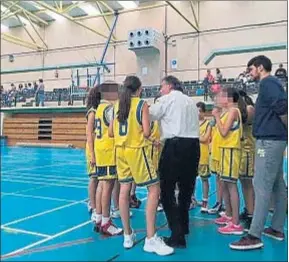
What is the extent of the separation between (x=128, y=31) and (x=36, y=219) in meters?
1.51

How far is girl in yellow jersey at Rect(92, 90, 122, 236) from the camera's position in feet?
6.50

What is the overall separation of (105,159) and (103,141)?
108 mm

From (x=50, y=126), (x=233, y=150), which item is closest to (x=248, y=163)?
(x=233, y=150)

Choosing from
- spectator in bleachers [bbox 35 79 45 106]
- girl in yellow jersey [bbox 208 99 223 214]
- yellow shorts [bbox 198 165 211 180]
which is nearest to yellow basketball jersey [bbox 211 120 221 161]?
girl in yellow jersey [bbox 208 99 223 214]

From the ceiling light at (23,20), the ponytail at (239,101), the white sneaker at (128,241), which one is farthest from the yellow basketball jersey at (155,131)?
the ceiling light at (23,20)

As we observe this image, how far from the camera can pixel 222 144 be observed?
2.06 metres

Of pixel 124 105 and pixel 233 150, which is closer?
pixel 124 105

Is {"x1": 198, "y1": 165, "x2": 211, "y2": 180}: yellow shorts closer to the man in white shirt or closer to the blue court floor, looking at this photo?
the blue court floor

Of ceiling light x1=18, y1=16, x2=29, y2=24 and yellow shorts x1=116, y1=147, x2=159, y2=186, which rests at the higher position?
ceiling light x1=18, y1=16, x2=29, y2=24

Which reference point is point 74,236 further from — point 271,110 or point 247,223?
point 271,110

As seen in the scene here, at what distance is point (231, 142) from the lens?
202cm

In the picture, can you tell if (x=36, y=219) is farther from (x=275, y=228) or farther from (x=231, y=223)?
(x=275, y=228)

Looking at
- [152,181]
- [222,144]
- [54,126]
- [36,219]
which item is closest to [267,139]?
[222,144]

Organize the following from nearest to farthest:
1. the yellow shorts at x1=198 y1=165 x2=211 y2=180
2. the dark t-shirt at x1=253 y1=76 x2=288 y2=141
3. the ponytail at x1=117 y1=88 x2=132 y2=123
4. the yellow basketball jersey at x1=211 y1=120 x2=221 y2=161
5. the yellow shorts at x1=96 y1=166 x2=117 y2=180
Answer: the dark t-shirt at x1=253 y1=76 x2=288 y2=141 → the ponytail at x1=117 y1=88 x2=132 y2=123 → the yellow shorts at x1=96 y1=166 x2=117 y2=180 → the yellow basketball jersey at x1=211 y1=120 x2=221 y2=161 → the yellow shorts at x1=198 y1=165 x2=211 y2=180
